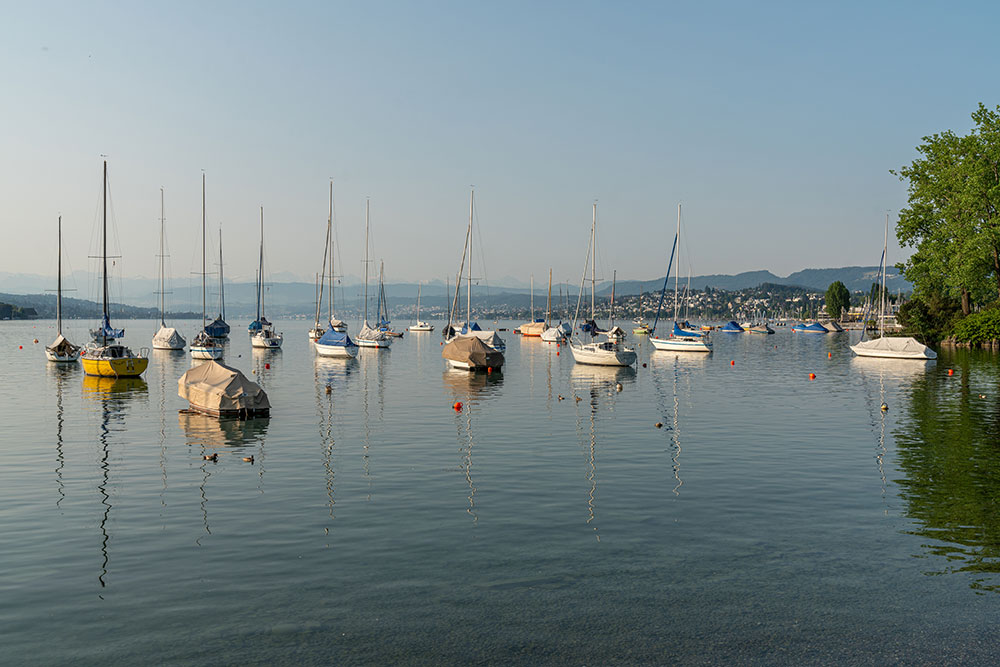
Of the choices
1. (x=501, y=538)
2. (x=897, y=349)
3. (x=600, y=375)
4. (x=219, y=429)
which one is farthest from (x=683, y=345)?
(x=501, y=538)

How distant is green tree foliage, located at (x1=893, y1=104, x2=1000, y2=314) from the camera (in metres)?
85.5

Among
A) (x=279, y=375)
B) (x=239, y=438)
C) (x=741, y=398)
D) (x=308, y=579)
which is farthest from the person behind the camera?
(x=279, y=375)

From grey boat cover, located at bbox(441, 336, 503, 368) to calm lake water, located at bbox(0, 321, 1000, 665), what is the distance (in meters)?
27.0

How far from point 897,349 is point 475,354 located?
48.9 m

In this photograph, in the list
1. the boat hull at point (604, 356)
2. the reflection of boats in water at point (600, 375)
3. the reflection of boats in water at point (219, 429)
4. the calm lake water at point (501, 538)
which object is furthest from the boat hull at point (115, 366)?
the boat hull at point (604, 356)

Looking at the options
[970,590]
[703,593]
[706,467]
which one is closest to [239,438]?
[706,467]

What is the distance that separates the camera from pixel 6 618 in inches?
532

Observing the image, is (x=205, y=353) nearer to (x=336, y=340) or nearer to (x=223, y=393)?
(x=336, y=340)

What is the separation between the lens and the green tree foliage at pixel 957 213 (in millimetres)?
85500

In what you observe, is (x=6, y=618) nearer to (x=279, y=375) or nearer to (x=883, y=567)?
(x=883, y=567)

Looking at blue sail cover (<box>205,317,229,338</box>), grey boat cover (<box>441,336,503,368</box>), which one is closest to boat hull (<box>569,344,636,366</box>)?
grey boat cover (<box>441,336,503,368</box>)

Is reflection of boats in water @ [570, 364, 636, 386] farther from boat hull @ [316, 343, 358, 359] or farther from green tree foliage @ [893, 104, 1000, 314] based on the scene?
green tree foliage @ [893, 104, 1000, 314]

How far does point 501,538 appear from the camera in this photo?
60.4 feet

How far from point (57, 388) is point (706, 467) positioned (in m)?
48.0
